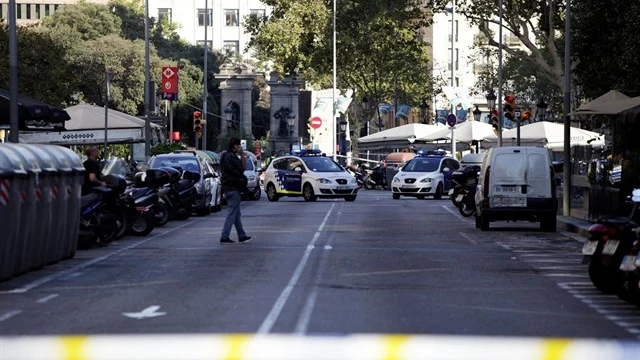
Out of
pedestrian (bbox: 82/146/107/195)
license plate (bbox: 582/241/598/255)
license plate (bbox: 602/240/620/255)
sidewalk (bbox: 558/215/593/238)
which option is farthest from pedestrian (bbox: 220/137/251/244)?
license plate (bbox: 602/240/620/255)

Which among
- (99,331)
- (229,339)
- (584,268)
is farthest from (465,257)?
(229,339)

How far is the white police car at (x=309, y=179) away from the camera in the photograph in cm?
5103

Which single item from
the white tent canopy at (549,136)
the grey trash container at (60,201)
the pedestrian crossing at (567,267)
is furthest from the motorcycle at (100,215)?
the white tent canopy at (549,136)

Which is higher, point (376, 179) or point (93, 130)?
point (93, 130)

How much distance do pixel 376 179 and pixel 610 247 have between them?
5523 centimetres

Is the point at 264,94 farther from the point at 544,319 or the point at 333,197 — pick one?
the point at 544,319

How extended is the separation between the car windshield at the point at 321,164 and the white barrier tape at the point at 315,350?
4566cm

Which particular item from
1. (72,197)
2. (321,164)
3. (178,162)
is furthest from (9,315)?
(321,164)

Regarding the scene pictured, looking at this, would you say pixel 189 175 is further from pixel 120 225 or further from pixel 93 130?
pixel 93 130

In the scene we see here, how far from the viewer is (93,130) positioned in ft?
166

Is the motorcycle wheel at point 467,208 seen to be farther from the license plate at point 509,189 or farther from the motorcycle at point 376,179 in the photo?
the motorcycle at point 376,179

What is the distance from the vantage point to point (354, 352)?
596 centimetres

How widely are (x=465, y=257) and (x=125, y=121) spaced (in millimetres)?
29843

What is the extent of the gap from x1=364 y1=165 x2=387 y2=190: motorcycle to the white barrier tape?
2578 inches
